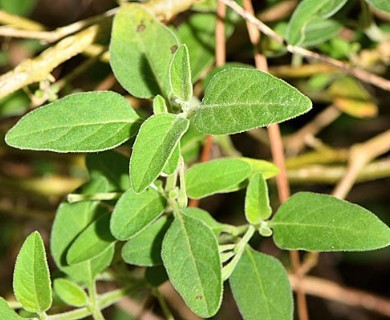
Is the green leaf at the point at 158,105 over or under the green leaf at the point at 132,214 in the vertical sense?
over

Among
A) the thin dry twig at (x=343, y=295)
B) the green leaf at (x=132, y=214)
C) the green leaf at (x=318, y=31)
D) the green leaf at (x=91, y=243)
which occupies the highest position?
the green leaf at (x=132, y=214)

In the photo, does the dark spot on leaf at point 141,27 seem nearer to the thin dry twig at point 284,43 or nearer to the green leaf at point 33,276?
the thin dry twig at point 284,43

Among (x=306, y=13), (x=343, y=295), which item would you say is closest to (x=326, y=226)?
(x=306, y=13)

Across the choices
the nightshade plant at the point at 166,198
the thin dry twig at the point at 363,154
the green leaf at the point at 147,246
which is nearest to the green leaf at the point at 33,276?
the nightshade plant at the point at 166,198

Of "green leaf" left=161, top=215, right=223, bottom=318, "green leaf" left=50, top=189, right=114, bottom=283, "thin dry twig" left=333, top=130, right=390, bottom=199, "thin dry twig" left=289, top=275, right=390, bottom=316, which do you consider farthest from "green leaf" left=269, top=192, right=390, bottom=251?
"thin dry twig" left=289, top=275, right=390, bottom=316

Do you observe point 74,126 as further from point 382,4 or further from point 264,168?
point 382,4

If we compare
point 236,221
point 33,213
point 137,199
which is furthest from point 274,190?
point 137,199

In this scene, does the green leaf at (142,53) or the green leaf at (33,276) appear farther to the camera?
the green leaf at (142,53)
